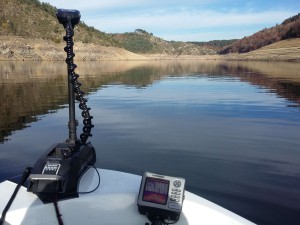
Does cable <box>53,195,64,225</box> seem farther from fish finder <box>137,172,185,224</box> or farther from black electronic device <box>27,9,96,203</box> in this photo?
fish finder <box>137,172,185,224</box>

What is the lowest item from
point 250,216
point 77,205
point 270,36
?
point 250,216

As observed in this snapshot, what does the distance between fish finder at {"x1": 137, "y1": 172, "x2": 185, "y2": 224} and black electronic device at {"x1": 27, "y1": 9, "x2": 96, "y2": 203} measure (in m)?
0.76

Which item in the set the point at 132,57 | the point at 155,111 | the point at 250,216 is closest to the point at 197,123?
the point at 155,111

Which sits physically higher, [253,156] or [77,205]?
[77,205]

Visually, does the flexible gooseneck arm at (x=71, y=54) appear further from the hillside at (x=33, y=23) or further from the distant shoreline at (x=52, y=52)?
the hillside at (x=33, y=23)

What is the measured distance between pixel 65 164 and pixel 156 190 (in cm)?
102

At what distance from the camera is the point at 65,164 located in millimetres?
3436

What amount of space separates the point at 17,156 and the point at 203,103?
40.3ft

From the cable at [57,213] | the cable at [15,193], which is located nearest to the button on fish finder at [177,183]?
the cable at [57,213]

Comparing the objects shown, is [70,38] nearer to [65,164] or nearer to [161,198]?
[65,164]

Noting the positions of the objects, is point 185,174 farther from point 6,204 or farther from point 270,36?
point 270,36

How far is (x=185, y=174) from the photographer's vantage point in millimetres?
7629

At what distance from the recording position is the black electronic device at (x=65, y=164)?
3.31 m

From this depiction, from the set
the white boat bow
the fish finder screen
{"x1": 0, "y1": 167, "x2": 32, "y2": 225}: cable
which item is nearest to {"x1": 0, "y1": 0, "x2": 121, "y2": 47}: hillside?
{"x1": 0, "y1": 167, "x2": 32, "y2": 225}: cable
